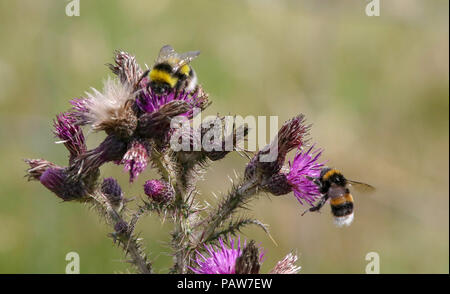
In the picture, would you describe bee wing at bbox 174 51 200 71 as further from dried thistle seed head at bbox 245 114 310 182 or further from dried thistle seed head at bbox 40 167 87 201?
dried thistle seed head at bbox 40 167 87 201

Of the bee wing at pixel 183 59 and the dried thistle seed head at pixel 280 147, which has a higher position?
the bee wing at pixel 183 59

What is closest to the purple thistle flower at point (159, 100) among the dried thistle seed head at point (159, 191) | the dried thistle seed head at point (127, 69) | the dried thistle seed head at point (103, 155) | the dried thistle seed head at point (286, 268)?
the dried thistle seed head at point (127, 69)

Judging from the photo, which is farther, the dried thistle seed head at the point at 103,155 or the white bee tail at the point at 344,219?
the white bee tail at the point at 344,219

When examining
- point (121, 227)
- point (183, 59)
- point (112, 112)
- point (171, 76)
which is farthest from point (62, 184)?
point (183, 59)

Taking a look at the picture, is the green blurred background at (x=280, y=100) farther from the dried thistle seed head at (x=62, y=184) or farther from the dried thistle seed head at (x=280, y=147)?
the dried thistle seed head at (x=280, y=147)

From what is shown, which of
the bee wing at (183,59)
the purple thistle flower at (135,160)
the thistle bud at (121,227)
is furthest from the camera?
the bee wing at (183,59)
